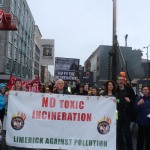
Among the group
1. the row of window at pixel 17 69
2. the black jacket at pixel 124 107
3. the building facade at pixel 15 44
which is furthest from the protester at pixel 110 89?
the row of window at pixel 17 69

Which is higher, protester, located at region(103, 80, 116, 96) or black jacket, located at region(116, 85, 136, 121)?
protester, located at region(103, 80, 116, 96)

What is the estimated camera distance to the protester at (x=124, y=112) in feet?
25.5

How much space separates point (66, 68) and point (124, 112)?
6.54 m

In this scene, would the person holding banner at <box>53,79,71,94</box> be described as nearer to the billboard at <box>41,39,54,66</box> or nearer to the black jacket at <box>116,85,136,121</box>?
the black jacket at <box>116,85,136,121</box>

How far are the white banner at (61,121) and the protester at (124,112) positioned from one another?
0.71 metres

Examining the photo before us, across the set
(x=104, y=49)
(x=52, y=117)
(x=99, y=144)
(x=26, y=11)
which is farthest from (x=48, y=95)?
(x=26, y=11)

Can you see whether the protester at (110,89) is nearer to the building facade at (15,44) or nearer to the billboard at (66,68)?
the billboard at (66,68)

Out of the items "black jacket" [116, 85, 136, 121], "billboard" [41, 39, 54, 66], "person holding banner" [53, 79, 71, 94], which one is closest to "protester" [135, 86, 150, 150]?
"black jacket" [116, 85, 136, 121]

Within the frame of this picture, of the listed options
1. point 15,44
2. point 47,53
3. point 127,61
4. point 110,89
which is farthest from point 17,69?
point 110,89

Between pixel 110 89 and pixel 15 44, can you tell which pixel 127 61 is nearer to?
pixel 110 89

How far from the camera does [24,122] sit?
22.9ft

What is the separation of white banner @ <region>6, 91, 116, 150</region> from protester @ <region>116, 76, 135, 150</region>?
2.34 feet

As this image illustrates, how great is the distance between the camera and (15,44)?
57938 mm

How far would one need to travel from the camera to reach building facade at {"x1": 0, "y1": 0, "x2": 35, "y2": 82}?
4956 cm
